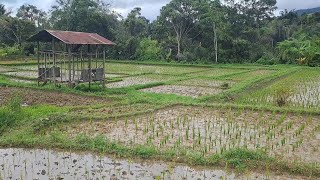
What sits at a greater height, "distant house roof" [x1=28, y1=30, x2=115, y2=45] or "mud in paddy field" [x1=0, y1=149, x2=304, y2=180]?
"distant house roof" [x1=28, y1=30, x2=115, y2=45]

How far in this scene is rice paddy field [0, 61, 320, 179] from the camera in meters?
6.60

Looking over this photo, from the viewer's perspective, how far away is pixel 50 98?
45.2 ft

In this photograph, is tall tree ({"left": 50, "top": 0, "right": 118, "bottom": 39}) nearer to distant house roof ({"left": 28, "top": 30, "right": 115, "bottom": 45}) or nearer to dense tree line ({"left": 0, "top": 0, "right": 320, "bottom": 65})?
dense tree line ({"left": 0, "top": 0, "right": 320, "bottom": 65})

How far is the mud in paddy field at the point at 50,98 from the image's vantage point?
13.1 metres

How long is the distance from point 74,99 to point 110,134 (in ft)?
17.1

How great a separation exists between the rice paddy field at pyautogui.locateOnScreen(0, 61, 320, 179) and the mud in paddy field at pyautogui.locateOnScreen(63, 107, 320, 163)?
0.08 ft

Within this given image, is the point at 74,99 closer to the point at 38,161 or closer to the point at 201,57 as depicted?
the point at 38,161

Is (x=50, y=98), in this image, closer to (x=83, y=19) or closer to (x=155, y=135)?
(x=155, y=135)

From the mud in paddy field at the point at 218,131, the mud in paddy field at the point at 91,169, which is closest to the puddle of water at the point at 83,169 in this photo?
the mud in paddy field at the point at 91,169

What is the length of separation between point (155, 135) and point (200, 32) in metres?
28.5

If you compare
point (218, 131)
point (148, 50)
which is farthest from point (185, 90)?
point (148, 50)

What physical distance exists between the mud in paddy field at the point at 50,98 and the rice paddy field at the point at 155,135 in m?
0.04

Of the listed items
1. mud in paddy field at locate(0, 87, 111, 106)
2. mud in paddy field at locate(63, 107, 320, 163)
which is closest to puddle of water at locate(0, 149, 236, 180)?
mud in paddy field at locate(63, 107, 320, 163)

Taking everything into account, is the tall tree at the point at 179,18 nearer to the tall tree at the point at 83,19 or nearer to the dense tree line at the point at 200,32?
the dense tree line at the point at 200,32
